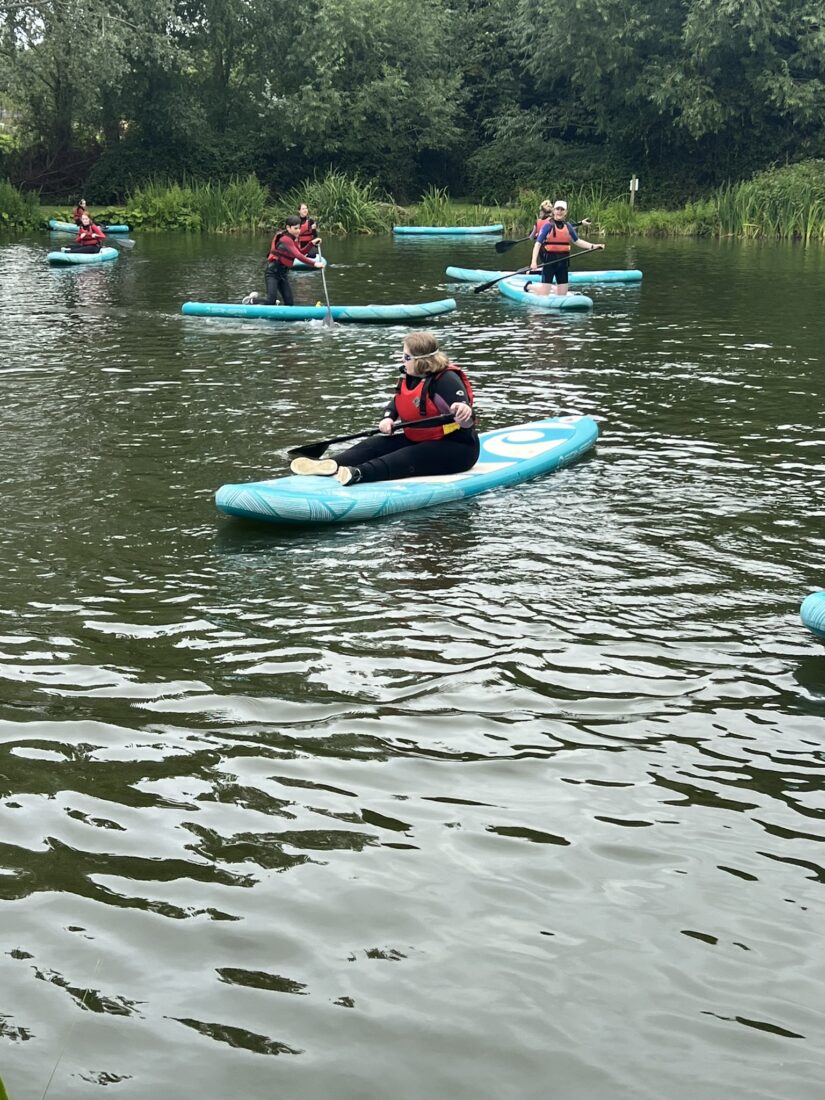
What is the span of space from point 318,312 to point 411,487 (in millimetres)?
8662

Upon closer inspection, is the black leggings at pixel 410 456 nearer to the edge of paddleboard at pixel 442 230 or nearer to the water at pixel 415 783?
the water at pixel 415 783

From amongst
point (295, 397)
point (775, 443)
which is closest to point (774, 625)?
point (775, 443)

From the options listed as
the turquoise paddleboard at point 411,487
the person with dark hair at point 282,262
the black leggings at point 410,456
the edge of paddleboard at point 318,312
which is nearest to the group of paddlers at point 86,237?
the person with dark hair at point 282,262

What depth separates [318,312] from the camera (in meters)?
16.0

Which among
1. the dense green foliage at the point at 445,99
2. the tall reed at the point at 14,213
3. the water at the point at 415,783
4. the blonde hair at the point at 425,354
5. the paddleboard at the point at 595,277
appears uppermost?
the dense green foliage at the point at 445,99

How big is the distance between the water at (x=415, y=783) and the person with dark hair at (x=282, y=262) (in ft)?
23.8

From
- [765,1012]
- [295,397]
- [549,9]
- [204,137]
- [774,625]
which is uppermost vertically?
[549,9]

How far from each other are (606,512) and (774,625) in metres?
1.99

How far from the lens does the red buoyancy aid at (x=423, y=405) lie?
813cm

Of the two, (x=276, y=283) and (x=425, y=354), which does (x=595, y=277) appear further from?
(x=425, y=354)

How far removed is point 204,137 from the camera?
121ft

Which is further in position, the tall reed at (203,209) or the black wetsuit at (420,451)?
the tall reed at (203,209)

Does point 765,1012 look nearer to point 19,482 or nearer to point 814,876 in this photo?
point 814,876

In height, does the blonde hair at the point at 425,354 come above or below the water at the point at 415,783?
above
